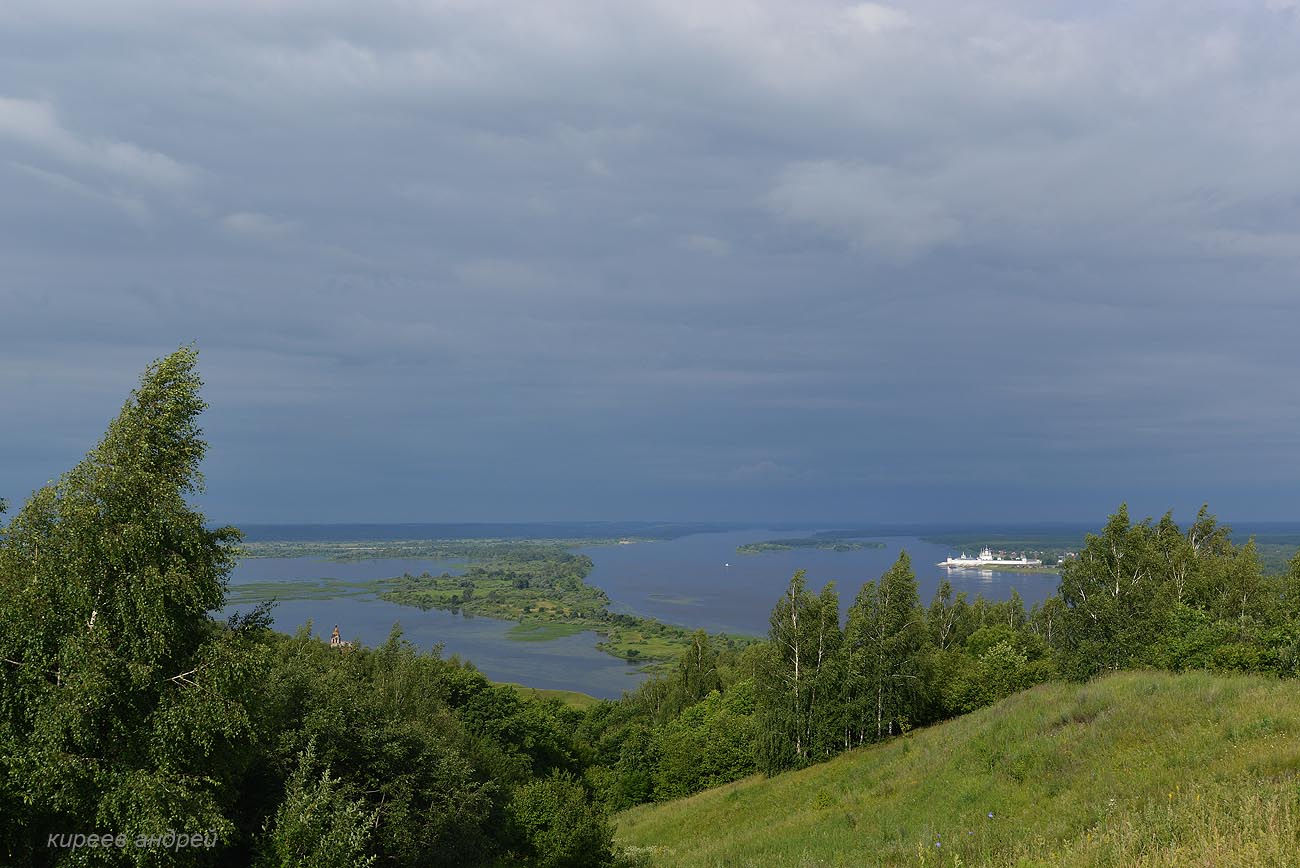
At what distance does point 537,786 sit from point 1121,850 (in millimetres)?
26110

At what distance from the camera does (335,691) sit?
27.1 m

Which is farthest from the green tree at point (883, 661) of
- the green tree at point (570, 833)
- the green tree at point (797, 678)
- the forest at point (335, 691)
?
the green tree at point (570, 833)

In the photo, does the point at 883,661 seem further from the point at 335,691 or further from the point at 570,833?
the point at 335,691

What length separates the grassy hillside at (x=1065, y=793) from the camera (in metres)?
Answer: 10.1

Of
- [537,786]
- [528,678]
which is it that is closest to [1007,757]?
[537,786]

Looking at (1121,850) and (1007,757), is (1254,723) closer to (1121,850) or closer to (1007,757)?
(1007,757)

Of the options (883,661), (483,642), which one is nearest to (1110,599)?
(883,661)

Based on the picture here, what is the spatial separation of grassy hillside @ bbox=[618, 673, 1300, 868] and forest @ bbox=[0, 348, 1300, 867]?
26.2ft

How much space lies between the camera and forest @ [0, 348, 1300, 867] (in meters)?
14.6

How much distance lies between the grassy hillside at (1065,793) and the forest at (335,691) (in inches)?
314

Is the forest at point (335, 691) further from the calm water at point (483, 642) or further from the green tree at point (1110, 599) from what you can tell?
the calm water at point (483, 642)

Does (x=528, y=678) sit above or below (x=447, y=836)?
below

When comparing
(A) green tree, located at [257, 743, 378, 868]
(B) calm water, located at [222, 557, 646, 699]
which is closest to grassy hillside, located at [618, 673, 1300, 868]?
(A) green tree, located at [257, 743, 378, 868]

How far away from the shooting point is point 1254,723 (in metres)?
17.7
